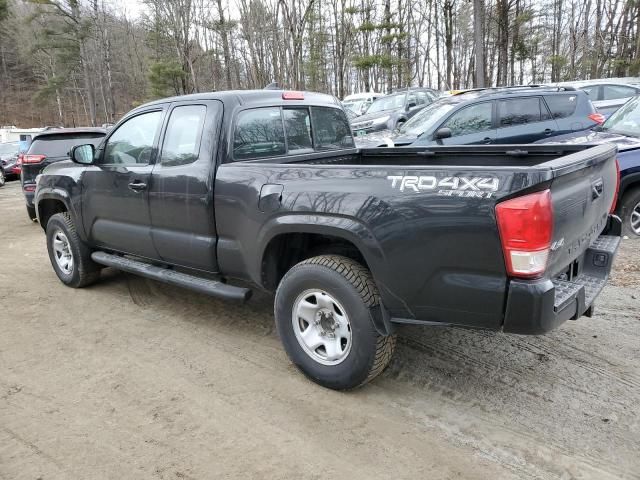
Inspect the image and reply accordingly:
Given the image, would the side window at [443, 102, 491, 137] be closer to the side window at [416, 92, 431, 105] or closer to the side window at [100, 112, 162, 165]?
the side window at [100, 112, 162, 165]

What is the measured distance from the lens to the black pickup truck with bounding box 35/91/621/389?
2.46 m

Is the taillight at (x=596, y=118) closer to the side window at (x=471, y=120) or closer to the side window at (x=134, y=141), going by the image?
the side window at (x=471, y=120)

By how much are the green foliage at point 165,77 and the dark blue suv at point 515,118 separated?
25.7 m

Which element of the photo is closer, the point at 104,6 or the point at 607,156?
the point at 607,156

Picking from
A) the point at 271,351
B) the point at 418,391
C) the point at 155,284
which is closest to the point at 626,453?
the point at 418,391

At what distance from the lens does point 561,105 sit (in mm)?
8312

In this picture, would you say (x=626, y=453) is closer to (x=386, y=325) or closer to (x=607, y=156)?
(x=386, y=325)

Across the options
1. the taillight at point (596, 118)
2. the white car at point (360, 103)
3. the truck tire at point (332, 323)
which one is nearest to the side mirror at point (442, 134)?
the taillight at point (596, 118)

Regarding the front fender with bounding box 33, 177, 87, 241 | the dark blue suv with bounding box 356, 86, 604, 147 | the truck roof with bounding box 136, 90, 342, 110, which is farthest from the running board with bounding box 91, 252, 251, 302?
the dark blue suv with bounding box 356, 86, 604, 147

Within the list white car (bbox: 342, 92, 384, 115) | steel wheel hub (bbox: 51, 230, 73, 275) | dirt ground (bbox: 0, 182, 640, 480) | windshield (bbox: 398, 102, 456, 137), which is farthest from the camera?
white car (bbox: 342, 92, 384, 115)

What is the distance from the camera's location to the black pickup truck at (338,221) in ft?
8.05

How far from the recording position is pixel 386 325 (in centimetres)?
294

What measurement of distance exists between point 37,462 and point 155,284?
311 centimetres

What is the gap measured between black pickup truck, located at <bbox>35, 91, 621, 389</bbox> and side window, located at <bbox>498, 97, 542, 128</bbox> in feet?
15.0
